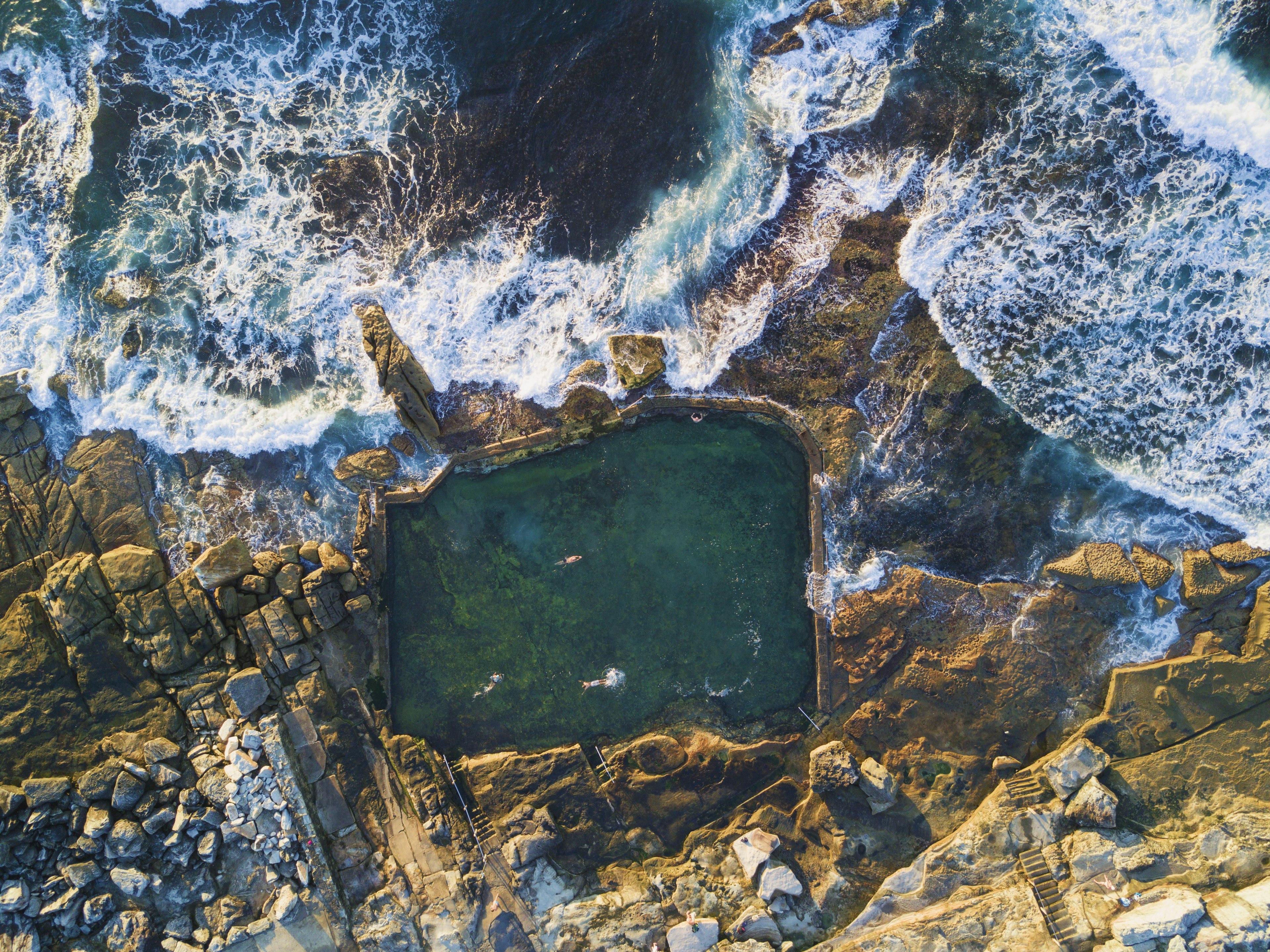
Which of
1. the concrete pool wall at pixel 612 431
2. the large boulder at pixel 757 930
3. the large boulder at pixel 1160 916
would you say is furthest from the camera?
the concrete pool wall at pixel 612 431

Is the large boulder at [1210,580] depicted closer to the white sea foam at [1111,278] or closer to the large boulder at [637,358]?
the white sea foam at [1111,278]

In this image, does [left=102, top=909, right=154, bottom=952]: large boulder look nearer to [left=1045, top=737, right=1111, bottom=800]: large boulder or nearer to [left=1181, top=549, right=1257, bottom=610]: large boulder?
[left=1045, top=737, right=1111, bottom=800]: large boulder

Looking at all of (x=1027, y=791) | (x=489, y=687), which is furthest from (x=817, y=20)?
(x=1027, y=791)

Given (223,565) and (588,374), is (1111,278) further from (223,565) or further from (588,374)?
(223,565)

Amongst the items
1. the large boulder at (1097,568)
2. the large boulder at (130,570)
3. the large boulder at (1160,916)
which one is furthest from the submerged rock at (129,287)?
the large boulder at (1160,916)

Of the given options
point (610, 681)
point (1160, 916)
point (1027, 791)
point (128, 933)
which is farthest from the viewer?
point (610, 681)

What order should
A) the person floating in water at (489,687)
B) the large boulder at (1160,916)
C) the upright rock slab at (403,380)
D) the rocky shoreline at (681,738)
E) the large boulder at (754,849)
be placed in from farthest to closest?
the person floating in water at (489,687) → the upright rock slab at (403,380) → the large boulder at (754,849) → the rocky shoreline at (681,738) → the large boulder at (1160,916)
